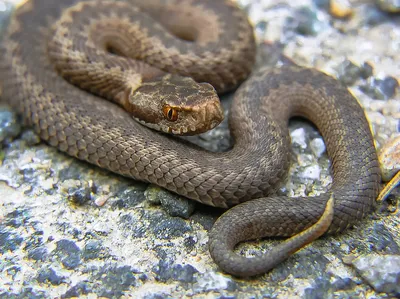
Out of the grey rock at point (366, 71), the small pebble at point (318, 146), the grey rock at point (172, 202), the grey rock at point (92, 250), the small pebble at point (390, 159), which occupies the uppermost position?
the grey rock at point (366, 71)

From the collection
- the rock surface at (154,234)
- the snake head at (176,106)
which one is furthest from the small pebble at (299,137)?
the snake head at (176,106)

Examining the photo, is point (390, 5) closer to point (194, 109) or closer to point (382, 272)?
point (194, 109)

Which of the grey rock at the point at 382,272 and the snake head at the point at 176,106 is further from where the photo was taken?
the snake head at the point at 176,106

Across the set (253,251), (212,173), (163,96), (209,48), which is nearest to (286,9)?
(209,48)

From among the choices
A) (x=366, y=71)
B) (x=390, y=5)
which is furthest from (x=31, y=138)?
(x=390, y=5)

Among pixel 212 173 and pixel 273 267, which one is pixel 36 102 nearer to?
pixel 212 173

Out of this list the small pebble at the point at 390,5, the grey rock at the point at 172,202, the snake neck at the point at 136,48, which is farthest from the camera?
the small pebble at the point at 390,5

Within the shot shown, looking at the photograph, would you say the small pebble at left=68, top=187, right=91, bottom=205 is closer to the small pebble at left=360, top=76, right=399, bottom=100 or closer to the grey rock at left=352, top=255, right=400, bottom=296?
the grey rock at left=352, top=255, right=400, bottom=296

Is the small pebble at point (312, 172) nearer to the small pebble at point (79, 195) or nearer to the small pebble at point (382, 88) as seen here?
the small pebble at point (382, 88)
